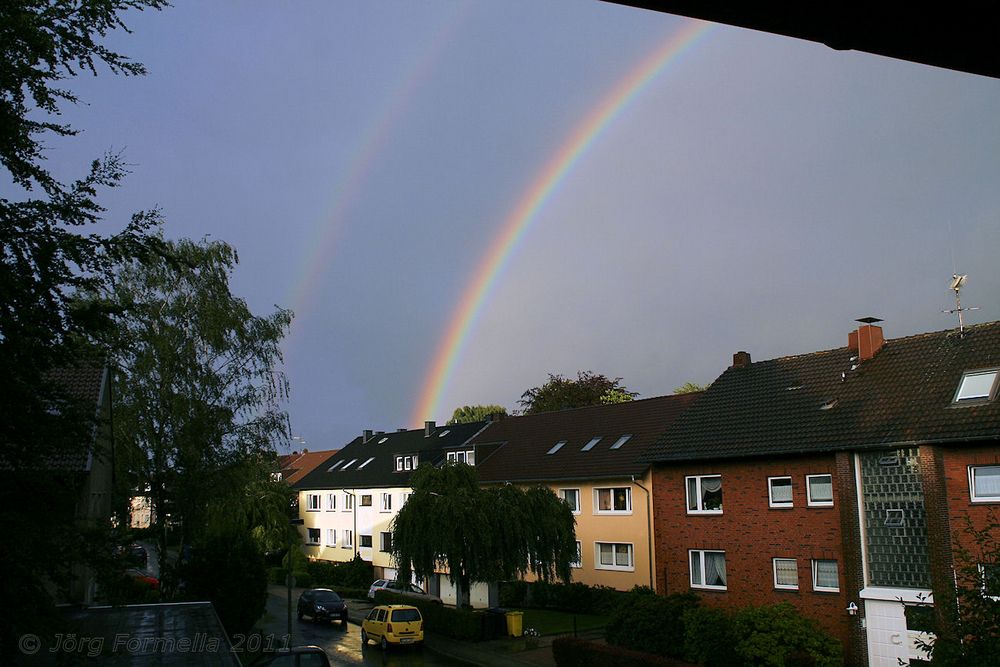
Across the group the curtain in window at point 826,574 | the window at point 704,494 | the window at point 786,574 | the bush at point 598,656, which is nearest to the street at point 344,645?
the bush at point 598,656

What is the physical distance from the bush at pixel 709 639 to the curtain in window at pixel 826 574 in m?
4.32

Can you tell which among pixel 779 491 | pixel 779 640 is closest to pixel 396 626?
pixel 779 640

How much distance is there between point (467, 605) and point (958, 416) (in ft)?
63.8

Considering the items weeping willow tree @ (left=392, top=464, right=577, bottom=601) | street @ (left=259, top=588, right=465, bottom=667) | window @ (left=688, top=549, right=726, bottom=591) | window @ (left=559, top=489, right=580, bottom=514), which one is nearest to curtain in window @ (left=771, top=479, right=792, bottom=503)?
window @ (left=688, top=549, right=726, bottom=591)

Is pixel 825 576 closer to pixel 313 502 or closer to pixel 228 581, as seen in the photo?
pixel 228 581

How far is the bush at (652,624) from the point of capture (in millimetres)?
23203

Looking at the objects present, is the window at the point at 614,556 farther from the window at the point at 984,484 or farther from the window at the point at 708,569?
the window at the point at 984,484

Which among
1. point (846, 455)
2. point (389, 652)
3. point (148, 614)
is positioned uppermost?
point (846, 455)

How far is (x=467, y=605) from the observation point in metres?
33.3

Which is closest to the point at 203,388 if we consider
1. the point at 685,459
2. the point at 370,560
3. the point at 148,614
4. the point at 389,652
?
the point at 148,614

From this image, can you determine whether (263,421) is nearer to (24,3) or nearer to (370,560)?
(24,3)

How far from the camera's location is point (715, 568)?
2847 cm

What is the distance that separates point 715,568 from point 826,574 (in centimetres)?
416

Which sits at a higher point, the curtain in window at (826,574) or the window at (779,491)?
the window at (779,491)
